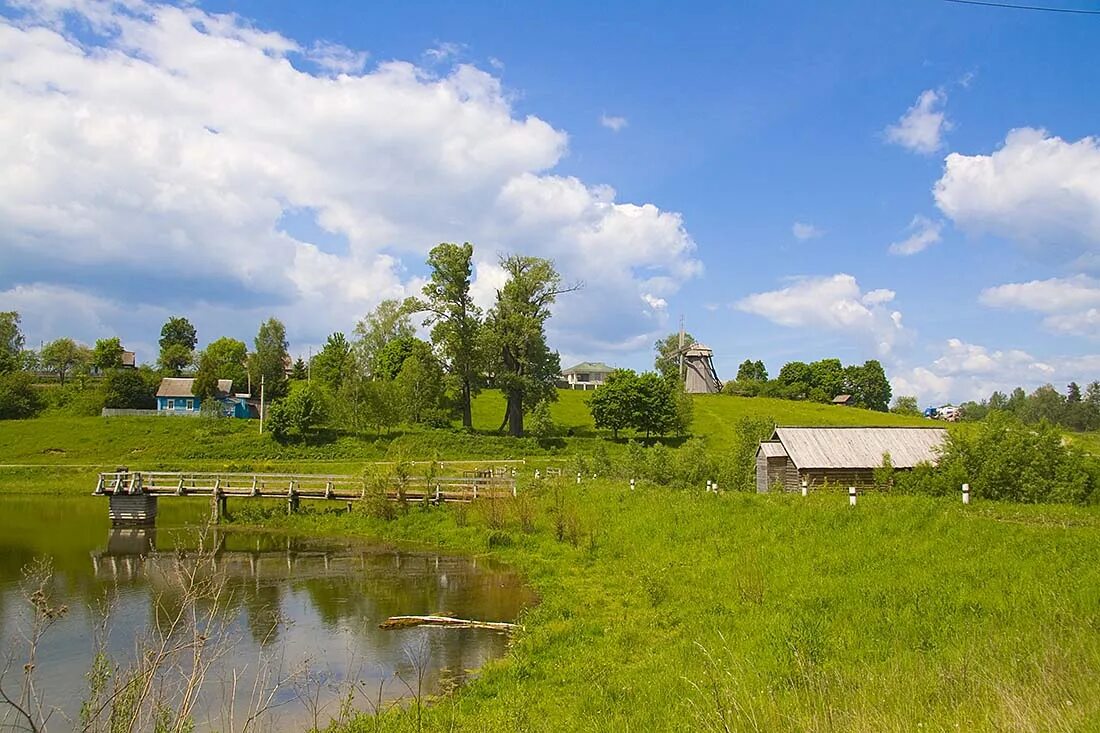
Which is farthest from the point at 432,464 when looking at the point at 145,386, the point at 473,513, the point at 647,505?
the point at 145,386

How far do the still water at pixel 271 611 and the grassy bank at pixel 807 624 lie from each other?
2106mm

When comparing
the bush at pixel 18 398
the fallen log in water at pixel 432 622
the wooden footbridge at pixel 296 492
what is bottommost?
the fallen log in water at pixel 432 622

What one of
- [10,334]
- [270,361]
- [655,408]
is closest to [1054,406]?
[655,408]

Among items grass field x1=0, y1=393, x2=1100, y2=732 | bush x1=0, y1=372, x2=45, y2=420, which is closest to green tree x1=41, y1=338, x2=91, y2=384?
bush x1=0, y1=372, x2=45, y2=420

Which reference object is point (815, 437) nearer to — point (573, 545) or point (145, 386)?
point (573, 545)

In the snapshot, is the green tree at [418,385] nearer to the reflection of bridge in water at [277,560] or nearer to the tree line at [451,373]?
the tree line at [451,373]

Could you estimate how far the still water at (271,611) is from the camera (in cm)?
1354

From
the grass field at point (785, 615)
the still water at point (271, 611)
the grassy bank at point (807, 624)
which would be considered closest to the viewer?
the grassy bank at point (807, 624)

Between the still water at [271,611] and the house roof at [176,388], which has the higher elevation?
the house roof at [176,388]

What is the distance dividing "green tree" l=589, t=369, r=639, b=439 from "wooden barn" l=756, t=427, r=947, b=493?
106ft

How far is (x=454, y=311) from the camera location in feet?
213

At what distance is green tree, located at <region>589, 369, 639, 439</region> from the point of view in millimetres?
69438

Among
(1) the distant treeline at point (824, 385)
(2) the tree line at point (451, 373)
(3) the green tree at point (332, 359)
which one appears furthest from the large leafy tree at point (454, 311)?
(1) the distant treeline at point (824, 385)

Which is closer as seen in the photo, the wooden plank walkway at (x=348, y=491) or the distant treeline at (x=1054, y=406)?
the wooden plank walkway at (x=348, y=491)
